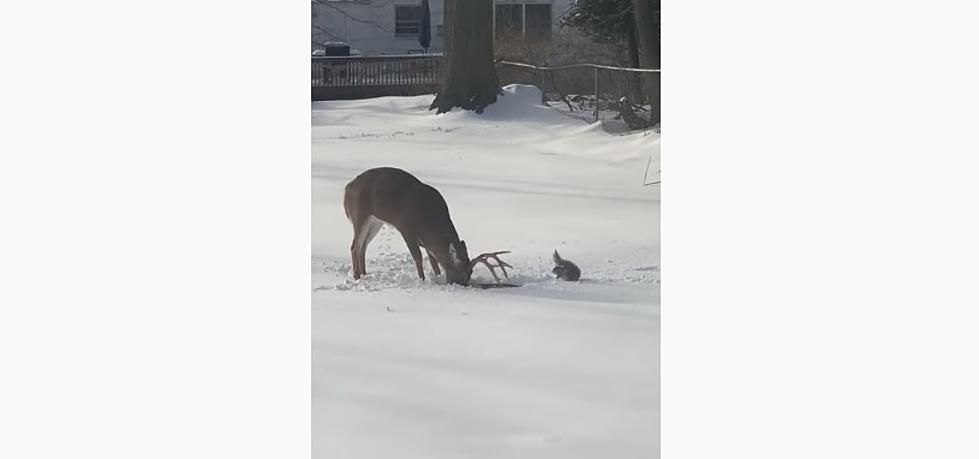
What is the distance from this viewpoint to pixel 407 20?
16.3 ft

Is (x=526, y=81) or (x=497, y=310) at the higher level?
(x=526, y=81)

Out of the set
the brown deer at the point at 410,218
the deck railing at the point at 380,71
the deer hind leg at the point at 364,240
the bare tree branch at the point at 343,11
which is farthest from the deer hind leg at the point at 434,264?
the bare tree branch at the point at 343,11

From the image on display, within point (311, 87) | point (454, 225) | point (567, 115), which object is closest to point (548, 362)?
point (454, 225)

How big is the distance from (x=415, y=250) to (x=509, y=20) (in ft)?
3.00

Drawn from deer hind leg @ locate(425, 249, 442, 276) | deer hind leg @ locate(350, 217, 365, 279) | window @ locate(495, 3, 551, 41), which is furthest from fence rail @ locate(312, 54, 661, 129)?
deer hind leg @ locate(425, 249, 442, 276)

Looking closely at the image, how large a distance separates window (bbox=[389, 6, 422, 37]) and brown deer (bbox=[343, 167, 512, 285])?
542 mm

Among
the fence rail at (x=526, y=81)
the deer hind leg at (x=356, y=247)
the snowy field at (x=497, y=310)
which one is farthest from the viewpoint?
the fence rail at (x=526, y=81)

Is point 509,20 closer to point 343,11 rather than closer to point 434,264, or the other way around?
point 343,11

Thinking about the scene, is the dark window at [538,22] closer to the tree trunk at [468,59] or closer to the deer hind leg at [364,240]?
the tree trunk at [468,59]

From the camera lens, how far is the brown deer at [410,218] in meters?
4.79

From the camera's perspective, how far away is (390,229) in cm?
486

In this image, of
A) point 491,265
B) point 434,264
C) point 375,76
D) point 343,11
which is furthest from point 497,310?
point 343,11

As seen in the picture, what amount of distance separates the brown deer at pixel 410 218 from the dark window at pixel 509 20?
64 cm
